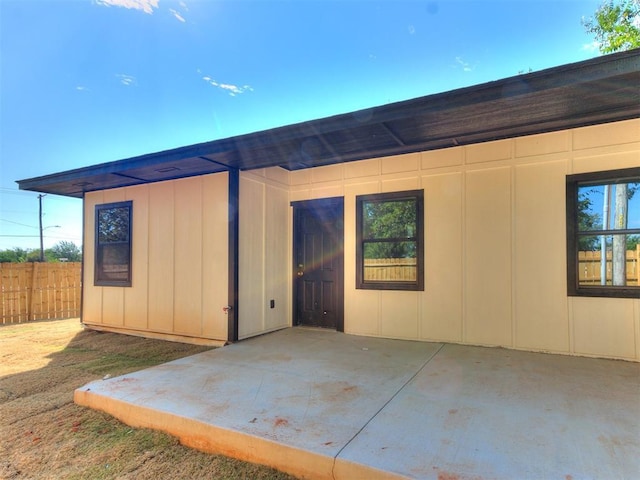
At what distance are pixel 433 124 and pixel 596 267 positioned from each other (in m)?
2.62

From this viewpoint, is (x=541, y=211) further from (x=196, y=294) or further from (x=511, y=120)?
(x=196, y=294)

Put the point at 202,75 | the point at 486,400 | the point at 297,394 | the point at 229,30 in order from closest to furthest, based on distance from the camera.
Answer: the point at 486,400 → the point at 297,394 → the point at 229,30 → the point at 202,75

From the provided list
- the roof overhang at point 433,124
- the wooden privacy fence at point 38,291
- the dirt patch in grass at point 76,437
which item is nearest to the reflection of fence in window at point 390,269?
the roof overhang at point 433,124

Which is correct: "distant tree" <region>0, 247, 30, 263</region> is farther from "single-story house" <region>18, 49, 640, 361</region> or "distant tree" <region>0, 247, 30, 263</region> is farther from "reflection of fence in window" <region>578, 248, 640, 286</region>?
"reflection of fence in window" <region>578, 248, 640, 286</region>

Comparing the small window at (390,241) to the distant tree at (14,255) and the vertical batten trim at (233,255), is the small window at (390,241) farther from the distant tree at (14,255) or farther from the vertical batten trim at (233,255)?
the distant tree at (14,255)

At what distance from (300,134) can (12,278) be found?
798cm

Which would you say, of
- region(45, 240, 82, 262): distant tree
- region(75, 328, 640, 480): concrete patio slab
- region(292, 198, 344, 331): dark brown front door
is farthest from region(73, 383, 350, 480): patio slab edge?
region(45, 240, 82, 262): distant tree

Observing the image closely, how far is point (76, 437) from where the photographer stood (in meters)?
2.56

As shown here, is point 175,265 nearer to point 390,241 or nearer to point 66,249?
point 390,241

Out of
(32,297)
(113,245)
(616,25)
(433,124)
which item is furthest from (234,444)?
(616,25)

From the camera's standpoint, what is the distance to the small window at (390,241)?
198 inches

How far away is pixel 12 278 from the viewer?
7.65 meters

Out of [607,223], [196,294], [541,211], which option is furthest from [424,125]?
[196,294]

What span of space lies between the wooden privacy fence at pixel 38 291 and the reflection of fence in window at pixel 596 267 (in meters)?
10.4
